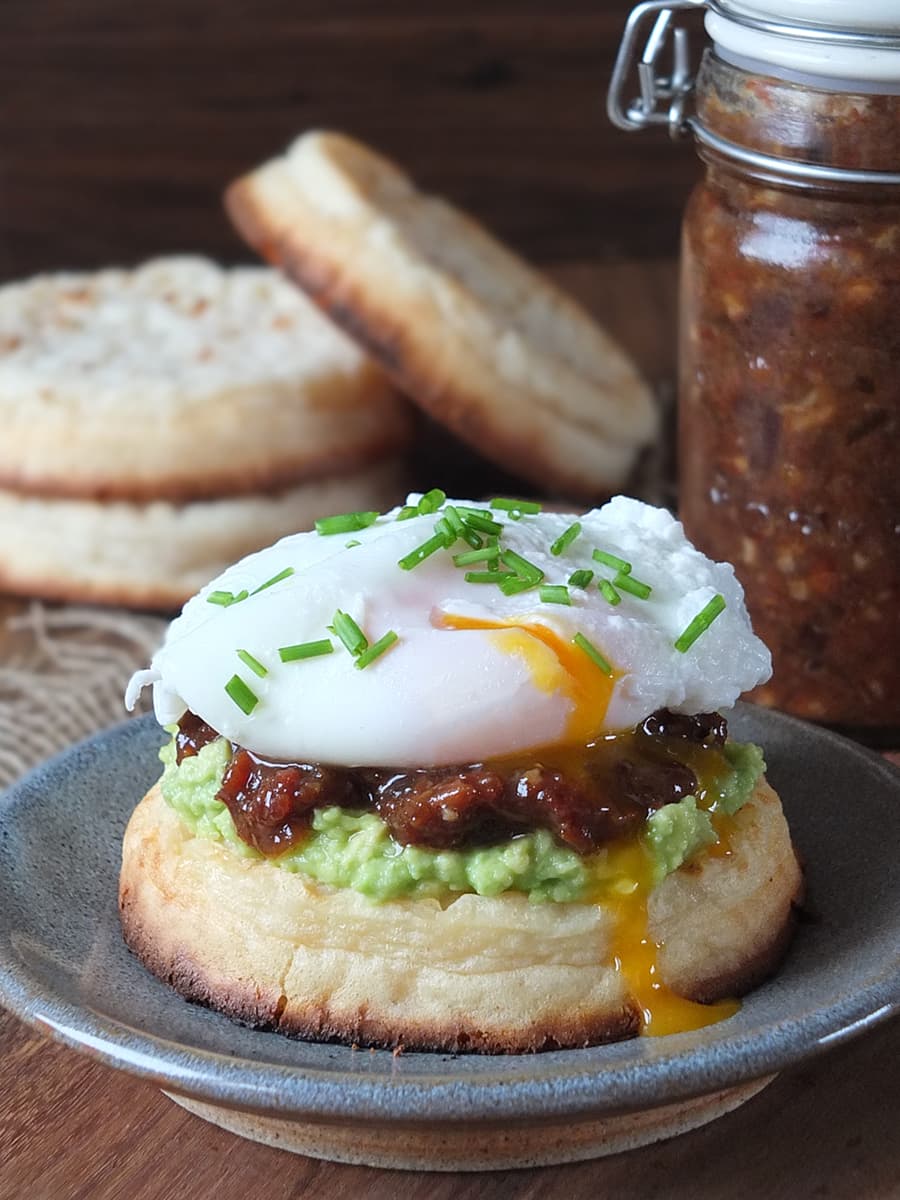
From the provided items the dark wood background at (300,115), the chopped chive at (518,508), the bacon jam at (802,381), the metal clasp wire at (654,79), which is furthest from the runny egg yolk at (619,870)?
the dark wood background at (300,115)

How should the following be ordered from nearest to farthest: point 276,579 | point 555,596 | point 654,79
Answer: point 555,596, point 276,579, point 654,79

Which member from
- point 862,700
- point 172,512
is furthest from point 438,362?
point 862,700

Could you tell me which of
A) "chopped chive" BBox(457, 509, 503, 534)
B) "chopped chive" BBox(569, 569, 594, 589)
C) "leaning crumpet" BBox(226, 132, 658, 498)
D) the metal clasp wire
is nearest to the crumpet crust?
"chopped chive" BBox(569, 569, 594, 589)

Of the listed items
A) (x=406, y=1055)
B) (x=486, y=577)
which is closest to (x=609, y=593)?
(x=486, y=577)

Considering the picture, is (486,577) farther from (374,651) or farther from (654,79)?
(654,79)

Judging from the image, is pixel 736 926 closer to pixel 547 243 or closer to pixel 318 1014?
pixel 318 1014

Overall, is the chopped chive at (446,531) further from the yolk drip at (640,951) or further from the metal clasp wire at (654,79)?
the metal clasp wire at (654,79)

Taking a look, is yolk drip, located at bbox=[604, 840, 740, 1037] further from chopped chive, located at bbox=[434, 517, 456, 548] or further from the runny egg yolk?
chopped chive, located at bbox=[434, 517, 456, 548]
